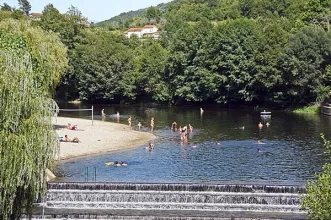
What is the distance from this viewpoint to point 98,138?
5534 centimetres

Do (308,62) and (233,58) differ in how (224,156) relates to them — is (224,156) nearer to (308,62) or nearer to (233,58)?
(308,62)

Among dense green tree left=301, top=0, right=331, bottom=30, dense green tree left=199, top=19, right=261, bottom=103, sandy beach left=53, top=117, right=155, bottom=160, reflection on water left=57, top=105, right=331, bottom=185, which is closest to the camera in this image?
reflection on water left=57, top=105, right=331, bottom=185

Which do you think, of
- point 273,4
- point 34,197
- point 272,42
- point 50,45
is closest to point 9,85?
point 34,197

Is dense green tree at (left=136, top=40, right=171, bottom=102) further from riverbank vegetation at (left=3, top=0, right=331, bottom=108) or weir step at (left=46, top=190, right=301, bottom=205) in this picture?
weir step at (left=46, top=190, right=301, bottom=205)

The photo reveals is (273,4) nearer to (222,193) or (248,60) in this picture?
(248,60)

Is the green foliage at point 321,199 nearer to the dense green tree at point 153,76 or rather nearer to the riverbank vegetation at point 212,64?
the riverbank vegetation at point 212,64

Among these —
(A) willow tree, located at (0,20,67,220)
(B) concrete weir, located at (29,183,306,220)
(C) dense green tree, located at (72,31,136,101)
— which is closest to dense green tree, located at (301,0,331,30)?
(C) dense green tree, located at (72,31,136,101)

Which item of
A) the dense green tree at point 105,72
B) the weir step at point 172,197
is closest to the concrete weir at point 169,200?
the weir step at point 172,197

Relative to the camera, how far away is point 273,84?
80.9m

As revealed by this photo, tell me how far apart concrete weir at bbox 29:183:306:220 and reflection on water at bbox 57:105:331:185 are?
3916mm

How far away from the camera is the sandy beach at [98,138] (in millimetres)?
48853

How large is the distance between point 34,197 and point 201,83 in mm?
67789

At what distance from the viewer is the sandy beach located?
48853 mm

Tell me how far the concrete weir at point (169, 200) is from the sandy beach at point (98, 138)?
10620mm
